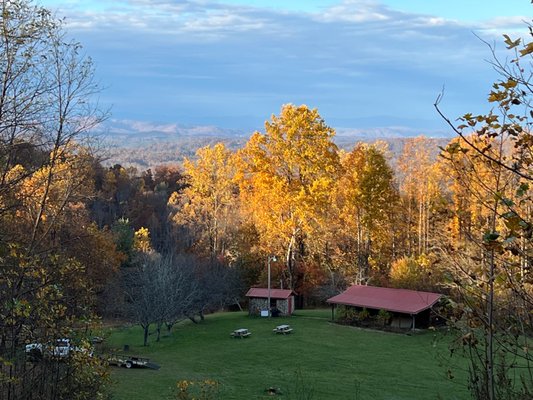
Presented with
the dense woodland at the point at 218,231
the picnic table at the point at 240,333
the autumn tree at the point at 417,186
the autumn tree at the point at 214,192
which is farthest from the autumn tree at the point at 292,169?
the autumn tree at the point at 417,186

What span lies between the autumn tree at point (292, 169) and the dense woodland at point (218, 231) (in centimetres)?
7

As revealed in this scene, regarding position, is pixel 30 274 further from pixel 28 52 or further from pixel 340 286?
pixel 340 286

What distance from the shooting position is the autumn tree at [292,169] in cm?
2802

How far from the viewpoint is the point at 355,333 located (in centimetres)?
2602

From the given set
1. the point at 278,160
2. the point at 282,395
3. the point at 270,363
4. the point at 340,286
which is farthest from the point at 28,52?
the point at 340,286

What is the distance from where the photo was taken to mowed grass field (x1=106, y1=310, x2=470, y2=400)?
16938 millimetres

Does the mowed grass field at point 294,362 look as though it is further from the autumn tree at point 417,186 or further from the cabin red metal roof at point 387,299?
the autumn tree at point 417,186

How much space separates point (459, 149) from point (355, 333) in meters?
23.5

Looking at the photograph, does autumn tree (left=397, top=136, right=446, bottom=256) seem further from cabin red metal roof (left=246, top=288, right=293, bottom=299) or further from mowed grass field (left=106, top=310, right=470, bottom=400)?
mowed grass field (left=106, top=310, right=470, bottom=400)

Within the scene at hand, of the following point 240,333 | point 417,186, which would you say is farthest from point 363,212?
point 240,333

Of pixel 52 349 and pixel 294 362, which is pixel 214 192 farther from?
pixel 52 349

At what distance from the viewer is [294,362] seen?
21.2m

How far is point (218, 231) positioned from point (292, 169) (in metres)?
10.8

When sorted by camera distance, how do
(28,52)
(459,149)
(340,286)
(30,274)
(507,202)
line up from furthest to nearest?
(340,286), (28,52), (30,274), (459,149), (507,202)
